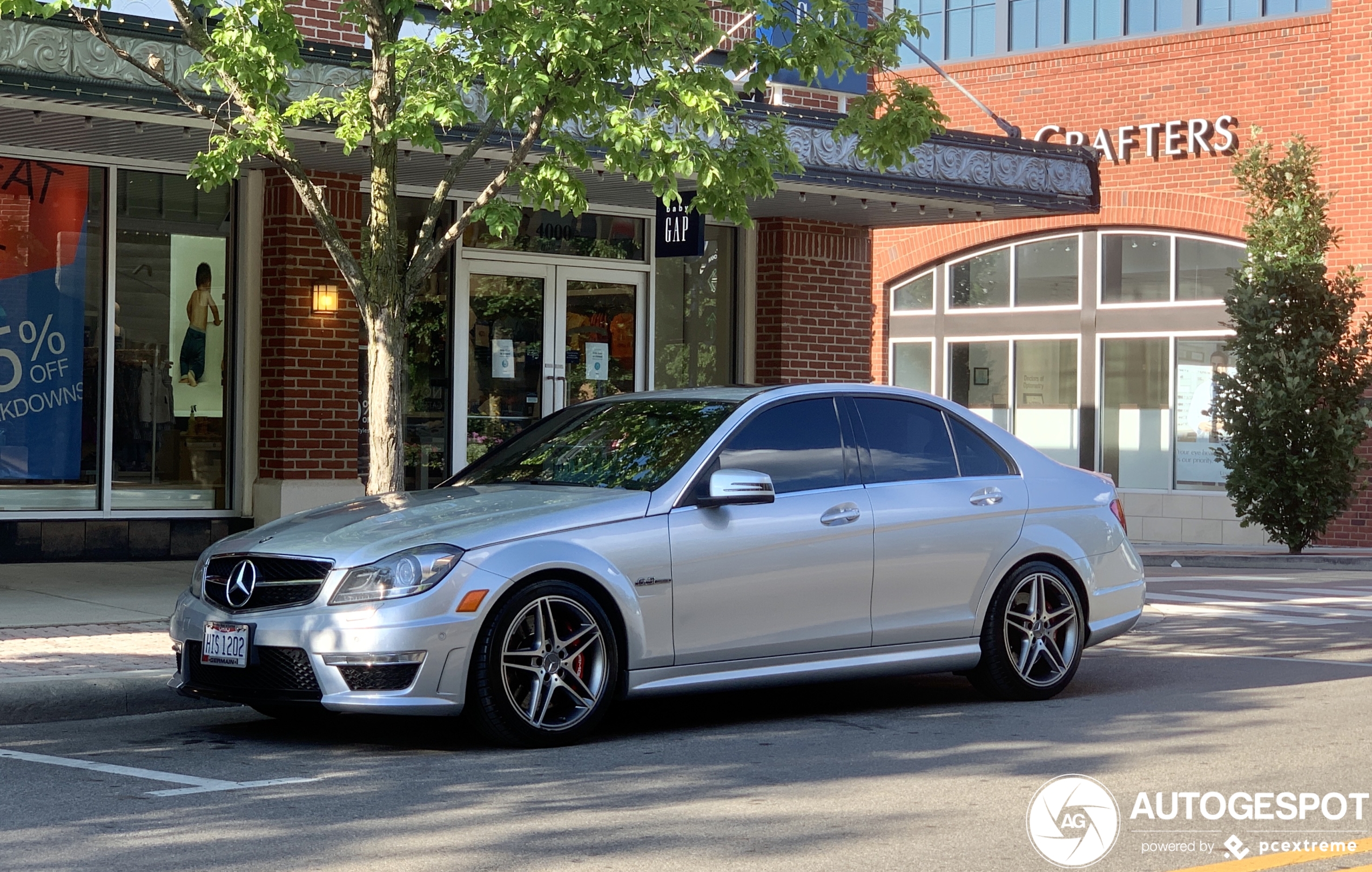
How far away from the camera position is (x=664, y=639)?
7.33 meters

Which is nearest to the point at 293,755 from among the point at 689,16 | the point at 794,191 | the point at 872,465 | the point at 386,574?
the point at 386,574

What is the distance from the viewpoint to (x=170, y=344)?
14172 millimetres

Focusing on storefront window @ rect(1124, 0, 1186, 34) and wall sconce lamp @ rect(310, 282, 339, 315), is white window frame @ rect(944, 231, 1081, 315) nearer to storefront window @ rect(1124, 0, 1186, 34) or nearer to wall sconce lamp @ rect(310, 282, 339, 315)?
storefront window @ rect(1124, 0, 1186, 34)

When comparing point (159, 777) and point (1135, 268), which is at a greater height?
point (1135, 268)

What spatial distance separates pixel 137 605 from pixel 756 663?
5282 millimetres

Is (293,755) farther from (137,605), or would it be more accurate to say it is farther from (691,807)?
(137,605)

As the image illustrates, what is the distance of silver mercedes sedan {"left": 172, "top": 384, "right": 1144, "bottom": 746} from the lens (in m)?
6.82

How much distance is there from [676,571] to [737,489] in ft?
1.50

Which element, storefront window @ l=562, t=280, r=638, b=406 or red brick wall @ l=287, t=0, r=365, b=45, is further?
storefront window @ l=562, t=280, r=638, b=406

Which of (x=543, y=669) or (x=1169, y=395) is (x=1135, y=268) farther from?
(x=543, y=669)

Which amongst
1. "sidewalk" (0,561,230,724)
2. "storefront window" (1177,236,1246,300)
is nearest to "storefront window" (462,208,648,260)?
"sidewalk" (0,561,230,724)

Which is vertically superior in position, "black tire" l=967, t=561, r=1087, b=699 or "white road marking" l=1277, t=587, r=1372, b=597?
"black tire" l=967, t=561, r=1087, b=699

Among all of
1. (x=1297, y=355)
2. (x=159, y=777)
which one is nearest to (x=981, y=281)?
(x=1297, y=355)

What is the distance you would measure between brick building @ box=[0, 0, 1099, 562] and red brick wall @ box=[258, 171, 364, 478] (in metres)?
0.02
